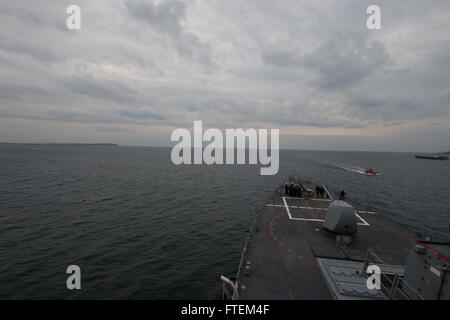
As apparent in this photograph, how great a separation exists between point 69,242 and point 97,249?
3774mm

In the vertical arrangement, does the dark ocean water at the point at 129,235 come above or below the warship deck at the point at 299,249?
below

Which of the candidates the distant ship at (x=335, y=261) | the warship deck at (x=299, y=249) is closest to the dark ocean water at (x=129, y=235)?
the warship deck at (x=299, y=249)

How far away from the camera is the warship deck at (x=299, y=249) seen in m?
10.9

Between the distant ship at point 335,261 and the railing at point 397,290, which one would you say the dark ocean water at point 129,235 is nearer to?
the distant ship at point 335,261

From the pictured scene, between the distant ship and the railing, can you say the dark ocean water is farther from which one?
the railing

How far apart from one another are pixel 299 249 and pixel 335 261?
8.43 ft

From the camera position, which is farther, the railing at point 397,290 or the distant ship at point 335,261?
the distant ship at point 335,261

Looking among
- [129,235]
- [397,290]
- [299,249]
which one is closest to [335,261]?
[299,249]

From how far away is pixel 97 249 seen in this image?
64.4 feet

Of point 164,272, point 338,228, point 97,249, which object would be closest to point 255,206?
point 338,228

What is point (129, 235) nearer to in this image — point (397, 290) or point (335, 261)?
point (335, 261)

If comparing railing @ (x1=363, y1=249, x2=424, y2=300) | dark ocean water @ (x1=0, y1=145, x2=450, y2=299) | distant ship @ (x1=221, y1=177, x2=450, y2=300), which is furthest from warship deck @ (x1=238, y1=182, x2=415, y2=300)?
dark ocean water @ (x1=0, y1=145, x2=450, y2=299)

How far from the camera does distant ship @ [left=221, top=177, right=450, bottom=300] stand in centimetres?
828
